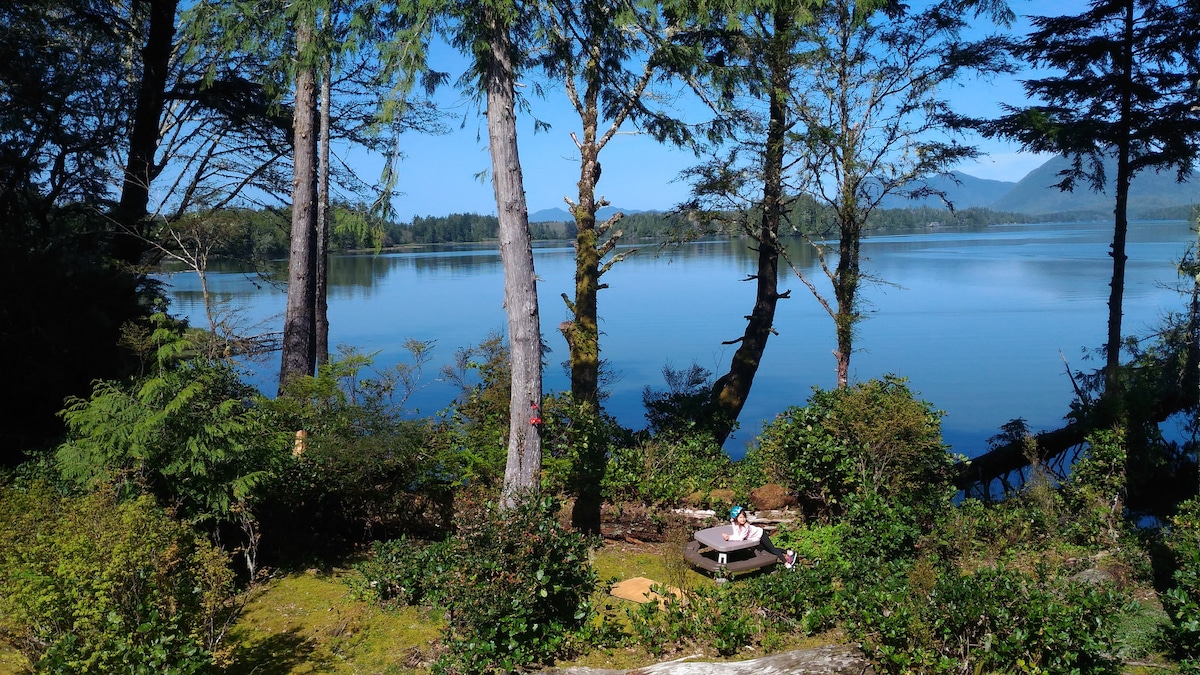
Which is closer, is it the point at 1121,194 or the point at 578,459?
the point at 578,459

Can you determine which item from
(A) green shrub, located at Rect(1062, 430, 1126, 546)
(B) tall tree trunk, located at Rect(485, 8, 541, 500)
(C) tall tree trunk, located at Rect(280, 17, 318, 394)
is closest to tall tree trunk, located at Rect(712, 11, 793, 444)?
(A) green shrub, located at Rect(1062, 430, 1126, 546)

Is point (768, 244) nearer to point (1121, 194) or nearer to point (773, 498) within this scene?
point (773, 498)

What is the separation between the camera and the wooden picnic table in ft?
25.0

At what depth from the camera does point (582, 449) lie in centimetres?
888

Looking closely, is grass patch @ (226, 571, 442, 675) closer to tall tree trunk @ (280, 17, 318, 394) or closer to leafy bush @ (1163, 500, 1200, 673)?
tall tree trunk @ (280, 17, 318, 394)

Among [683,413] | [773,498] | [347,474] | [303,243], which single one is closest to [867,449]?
[773,498]

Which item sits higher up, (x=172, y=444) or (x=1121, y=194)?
(x=1121, y=194)

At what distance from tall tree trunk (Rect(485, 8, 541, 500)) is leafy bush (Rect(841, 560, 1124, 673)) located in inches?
137

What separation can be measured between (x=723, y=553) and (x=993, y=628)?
10.6 feet

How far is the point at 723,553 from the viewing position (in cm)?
778

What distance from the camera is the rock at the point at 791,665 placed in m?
4.84

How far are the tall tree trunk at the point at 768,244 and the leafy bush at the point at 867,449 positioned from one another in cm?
332

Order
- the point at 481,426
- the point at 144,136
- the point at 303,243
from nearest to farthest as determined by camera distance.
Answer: the point at 481,426
the point at 303,243
the point at 144,136

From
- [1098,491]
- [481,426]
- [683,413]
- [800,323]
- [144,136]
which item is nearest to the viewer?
[1098,491]
